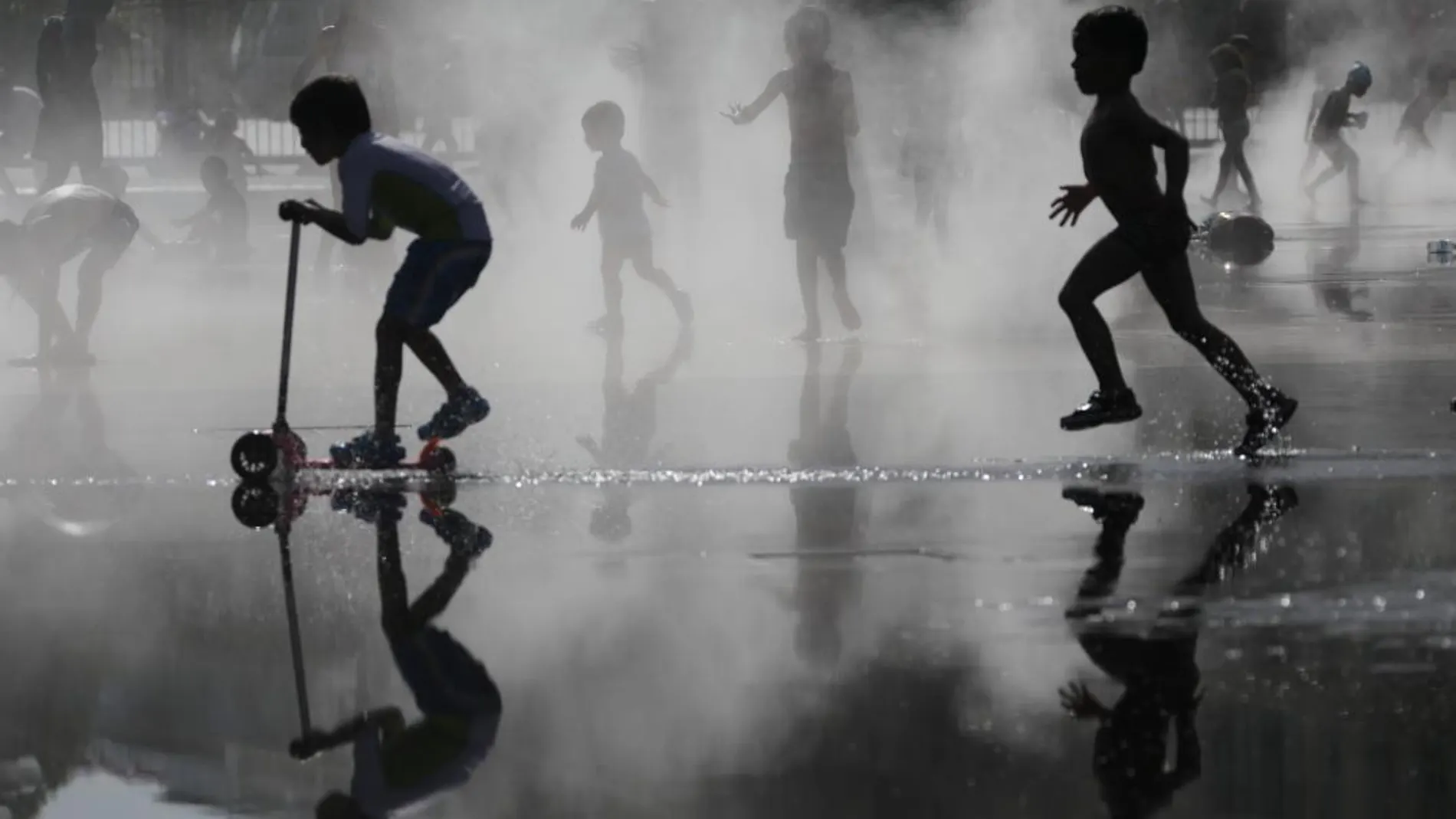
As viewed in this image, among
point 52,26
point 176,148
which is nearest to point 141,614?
point 52,26

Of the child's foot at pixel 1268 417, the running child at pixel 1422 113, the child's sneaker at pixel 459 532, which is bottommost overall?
the child's sneaker at pixel 459 532

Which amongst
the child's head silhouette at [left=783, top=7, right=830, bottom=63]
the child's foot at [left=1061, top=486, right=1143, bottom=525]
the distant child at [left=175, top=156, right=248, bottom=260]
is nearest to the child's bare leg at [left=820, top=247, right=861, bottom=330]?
the child's head silhouette at [left=783, top=7, right=830, bottom=63]

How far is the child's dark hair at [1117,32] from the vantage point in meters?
10.4

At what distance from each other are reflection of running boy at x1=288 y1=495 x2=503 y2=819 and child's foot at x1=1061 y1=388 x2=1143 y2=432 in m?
3.29

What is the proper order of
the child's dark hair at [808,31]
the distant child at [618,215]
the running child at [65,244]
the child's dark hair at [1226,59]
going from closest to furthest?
1. the running child at [65,244]
2. the child's dark hair at [808,31]
3. the distant child at [618,215]
4. the child's dark hair at [1226,59]

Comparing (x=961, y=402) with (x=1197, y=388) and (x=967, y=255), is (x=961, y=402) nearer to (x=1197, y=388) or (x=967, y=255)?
(x=1197, y=388)

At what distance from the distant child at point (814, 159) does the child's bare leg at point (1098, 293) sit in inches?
225

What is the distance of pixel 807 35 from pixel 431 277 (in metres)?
6.40

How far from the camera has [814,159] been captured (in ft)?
54.2

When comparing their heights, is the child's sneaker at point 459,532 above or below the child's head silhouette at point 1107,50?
below

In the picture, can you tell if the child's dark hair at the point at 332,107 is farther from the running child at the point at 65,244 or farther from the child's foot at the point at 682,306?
the child's foot at the point at 682,306

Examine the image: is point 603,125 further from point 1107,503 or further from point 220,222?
point 220,222

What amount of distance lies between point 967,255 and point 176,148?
21.6 metres

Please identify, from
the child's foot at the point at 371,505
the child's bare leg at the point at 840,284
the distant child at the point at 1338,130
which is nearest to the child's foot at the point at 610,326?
the child's bare leg at the point at 840,284
